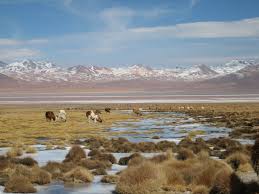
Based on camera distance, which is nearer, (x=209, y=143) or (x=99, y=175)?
(x=99, y=175)

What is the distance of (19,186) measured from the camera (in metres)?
14.8

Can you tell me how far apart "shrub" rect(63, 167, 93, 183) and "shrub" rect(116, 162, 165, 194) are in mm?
2502

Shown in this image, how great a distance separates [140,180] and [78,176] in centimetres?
332

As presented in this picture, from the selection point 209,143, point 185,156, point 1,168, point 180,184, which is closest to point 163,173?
point 180,184

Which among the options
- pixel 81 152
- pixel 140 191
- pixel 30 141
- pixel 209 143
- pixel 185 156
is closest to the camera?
pixel 140 191

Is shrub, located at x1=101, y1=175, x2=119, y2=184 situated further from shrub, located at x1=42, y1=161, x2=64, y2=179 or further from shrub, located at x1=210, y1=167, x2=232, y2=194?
shrub, located at x1=210, y1=167, x2=232, y2=194

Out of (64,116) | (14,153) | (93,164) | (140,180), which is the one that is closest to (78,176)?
(93,164)

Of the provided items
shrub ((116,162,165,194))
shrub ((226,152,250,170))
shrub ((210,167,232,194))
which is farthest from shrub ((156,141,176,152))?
shrub ((210,167,232,194))

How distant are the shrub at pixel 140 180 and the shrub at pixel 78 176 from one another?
8.21 feet

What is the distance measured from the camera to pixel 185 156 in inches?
817

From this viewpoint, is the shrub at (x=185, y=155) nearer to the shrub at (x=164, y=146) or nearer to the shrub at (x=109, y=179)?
the shrub at (x=109, y=179)

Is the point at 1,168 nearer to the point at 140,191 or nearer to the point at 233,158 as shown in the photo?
the point at 140,191

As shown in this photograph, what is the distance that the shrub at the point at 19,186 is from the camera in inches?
579

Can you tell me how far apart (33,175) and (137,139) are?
59.1 feet
